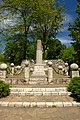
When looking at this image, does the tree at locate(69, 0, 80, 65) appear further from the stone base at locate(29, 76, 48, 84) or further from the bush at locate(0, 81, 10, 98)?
the bush at locate(0, 81, 10, 98)

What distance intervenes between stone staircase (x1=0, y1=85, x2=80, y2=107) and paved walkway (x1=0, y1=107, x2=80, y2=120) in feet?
1.41

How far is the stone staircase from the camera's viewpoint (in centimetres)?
949

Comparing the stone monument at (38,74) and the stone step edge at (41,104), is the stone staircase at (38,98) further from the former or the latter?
the stone monument at (38,74)

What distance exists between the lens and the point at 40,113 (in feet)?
27.6

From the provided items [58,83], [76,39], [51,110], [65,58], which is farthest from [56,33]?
[51,110]

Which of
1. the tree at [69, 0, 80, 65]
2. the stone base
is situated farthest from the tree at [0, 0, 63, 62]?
the stone base

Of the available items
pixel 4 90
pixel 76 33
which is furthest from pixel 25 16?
pixel 4 90

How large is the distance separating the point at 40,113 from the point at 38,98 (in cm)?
229

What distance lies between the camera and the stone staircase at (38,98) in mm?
9492

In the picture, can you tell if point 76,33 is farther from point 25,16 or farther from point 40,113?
point 40,113

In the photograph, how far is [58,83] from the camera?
50.0 feet

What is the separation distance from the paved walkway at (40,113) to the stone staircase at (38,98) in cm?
43

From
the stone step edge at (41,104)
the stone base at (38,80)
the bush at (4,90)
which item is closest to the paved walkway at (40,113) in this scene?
the stone step edge at (41,104)

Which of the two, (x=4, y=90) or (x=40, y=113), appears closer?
(x=40, y=113)
